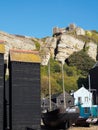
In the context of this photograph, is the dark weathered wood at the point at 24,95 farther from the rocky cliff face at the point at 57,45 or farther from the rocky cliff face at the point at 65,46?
the rocky cliff face at the point at 65,46

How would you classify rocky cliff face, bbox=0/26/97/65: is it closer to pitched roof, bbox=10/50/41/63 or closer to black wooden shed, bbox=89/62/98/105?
black wooden shed, bbox=89/62/98/105

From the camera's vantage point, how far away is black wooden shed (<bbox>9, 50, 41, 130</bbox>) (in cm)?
2073

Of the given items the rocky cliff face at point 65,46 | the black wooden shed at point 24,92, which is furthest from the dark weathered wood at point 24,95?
the rocky cliff face at point 65,46

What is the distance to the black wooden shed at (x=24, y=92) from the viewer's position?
68.0 ft

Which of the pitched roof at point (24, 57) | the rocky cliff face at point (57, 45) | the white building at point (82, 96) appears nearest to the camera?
the pitched roof at point (24, 57)

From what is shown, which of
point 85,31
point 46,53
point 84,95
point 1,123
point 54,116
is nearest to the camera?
point 1,123

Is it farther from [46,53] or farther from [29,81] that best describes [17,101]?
[46,53]

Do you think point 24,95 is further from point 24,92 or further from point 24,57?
point 24,57

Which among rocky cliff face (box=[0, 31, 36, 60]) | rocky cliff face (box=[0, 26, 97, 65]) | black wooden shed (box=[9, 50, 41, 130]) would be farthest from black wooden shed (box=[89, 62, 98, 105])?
black wooden shed (box=[9, 50, 41, 130])

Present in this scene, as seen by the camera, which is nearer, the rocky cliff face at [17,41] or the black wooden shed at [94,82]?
the black wooden shed at [94,82]

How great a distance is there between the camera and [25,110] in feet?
68.6

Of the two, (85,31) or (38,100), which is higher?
(85,31)

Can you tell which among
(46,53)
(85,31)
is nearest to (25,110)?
(46,53)

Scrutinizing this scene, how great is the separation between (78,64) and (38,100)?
192 ft
